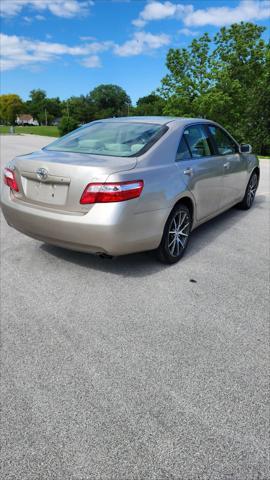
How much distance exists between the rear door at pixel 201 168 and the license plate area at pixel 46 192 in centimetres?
129

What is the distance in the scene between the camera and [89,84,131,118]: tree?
102 metres

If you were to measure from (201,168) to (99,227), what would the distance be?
172cm

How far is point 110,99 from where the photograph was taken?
105m

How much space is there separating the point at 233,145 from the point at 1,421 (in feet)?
15.9

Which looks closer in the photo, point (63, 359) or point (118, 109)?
point (63, 359)

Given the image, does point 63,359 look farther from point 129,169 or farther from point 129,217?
point 129,169

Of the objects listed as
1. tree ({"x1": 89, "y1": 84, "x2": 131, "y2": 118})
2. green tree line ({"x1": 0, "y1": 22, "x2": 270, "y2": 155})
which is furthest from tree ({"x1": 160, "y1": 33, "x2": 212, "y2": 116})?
tree ({"x1": 89, "y1": 84, "x2": 131, "y2": 118})

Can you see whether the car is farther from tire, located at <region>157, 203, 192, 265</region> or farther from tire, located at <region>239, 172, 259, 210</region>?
tire, located at <region>239, 172, 259, 210</region>

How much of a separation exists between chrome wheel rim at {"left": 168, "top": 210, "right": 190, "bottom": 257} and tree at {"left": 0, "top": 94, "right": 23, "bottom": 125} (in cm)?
12973

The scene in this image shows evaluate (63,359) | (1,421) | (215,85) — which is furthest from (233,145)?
(215,85)

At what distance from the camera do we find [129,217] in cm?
311

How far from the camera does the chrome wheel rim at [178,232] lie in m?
3.78

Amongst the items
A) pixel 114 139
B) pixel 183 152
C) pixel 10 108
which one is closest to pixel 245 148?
pixel 183 152

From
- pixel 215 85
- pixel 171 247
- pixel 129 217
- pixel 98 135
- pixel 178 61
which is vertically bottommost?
pixel 171 247
